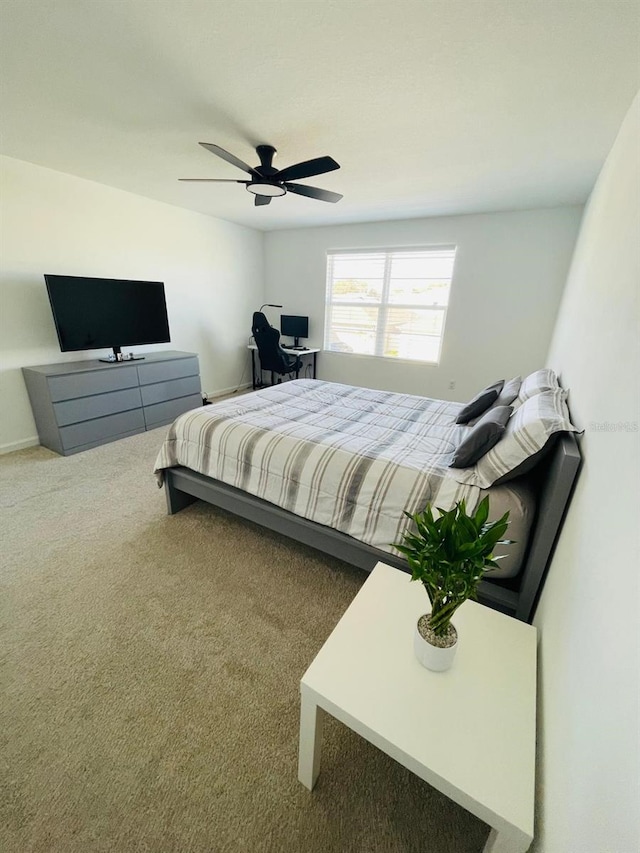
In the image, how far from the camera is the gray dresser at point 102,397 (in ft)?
9.41

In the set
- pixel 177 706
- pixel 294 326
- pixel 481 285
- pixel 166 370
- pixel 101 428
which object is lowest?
pixel 177 706

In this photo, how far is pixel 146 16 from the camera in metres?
1.29

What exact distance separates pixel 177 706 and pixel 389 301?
452 cm

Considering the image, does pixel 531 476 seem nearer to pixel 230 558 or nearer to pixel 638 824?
pixel 638 824

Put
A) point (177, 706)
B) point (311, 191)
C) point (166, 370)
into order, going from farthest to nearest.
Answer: point (166, 370) < point (311, 191) < point (177, 706)

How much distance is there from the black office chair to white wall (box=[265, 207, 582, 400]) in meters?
0.98

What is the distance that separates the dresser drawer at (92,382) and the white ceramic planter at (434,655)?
129 inches

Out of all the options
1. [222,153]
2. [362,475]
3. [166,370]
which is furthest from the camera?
[166,370]

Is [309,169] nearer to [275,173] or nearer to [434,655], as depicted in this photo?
[275,173]

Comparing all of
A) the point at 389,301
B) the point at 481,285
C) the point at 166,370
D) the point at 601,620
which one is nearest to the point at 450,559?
the point at 601,620

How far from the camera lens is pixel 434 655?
33.1 inches

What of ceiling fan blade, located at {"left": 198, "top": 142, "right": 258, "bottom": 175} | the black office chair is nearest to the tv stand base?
the black office chair

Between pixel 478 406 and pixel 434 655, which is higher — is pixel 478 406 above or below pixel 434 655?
above

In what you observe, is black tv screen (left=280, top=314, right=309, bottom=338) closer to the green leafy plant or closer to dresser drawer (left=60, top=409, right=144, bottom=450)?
dresser drawer (left=60, top=409, right=144, bottom=450)
